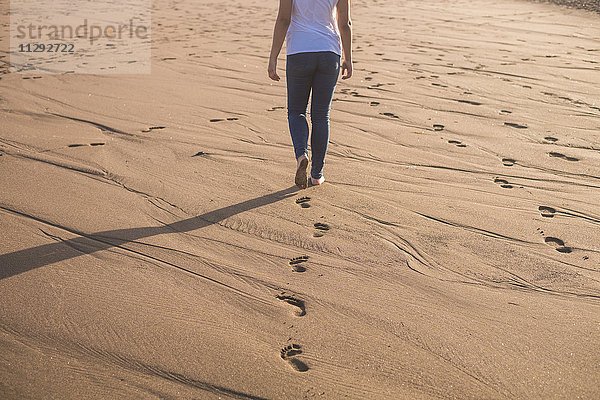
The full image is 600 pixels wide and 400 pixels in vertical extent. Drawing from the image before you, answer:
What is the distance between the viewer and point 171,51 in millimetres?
8453

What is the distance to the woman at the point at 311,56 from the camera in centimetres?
350

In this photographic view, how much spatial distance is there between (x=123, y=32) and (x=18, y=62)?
2.61 m

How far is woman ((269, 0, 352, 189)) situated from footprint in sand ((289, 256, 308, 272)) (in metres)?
0.78

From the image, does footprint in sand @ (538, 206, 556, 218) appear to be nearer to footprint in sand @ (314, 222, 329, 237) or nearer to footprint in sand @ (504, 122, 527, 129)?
footprint in sand @ (314, 222, 329, 237)

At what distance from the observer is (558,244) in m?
3.15

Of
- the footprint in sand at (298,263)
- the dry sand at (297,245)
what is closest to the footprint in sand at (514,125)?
the dry sand at (297,245)

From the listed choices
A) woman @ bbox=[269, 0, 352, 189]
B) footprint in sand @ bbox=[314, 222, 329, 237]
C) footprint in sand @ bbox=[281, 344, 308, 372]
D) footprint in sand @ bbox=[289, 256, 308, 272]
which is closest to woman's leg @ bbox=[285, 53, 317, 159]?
woman @ bbox=[269, 0, 352, 189]

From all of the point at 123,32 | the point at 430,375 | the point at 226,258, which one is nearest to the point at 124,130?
the point at 226,258

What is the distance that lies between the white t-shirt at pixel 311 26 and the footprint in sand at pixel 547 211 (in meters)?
1.56

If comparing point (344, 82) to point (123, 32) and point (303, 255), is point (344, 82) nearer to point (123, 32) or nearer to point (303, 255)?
point (303, 255)

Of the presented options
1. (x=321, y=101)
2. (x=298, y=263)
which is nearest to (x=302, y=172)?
(x=321, y=101)

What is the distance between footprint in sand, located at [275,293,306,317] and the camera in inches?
102

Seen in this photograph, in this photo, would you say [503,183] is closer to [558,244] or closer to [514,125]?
[558,244]

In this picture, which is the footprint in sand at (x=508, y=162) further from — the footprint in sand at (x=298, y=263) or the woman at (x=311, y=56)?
the footprint in sand at (x=298, y=263)
